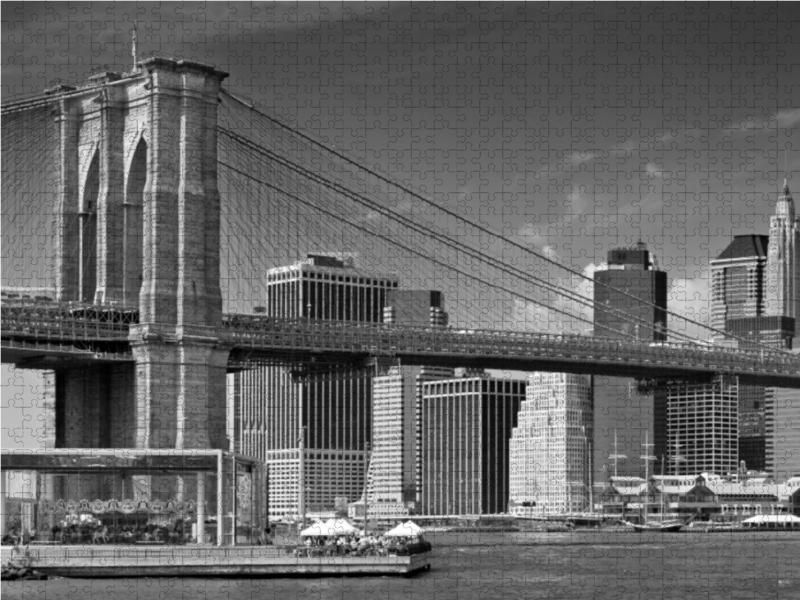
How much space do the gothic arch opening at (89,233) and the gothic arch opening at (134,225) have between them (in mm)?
1352

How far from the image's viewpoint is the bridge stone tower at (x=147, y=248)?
261 feet

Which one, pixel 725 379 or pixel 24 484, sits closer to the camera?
pixel 24 484

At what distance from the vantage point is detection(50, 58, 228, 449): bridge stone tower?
7956cm

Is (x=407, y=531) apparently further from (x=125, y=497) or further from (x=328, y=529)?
(x=125, y=497)

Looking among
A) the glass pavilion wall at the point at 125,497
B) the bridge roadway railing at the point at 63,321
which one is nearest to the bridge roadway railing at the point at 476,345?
the bridge roadway railing at the point at 63,321

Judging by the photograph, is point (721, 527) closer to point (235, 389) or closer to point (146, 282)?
point (235, 389)

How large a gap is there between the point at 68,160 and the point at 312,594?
1026 inches

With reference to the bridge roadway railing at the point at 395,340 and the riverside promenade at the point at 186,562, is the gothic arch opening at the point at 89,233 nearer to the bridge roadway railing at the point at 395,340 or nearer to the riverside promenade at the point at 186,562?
the bridge roadway railing at the point at 395,340

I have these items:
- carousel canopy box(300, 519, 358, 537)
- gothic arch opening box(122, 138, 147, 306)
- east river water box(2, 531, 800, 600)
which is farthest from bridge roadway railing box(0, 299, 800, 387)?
east river water box(2, 531, 800, 600)

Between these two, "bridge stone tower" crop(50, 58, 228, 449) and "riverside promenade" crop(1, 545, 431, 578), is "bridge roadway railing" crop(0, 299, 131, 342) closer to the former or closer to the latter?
"bridge stone tower" crop(50, 58, 228, 449)

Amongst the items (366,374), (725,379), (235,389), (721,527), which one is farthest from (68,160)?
(721,527)

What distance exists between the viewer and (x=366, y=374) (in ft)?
294

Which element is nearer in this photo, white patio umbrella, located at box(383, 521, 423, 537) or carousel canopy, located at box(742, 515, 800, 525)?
white patio umbrella, located at box(383, 521, 423, 537)

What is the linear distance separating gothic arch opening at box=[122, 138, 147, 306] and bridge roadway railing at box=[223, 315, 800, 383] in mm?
3867
